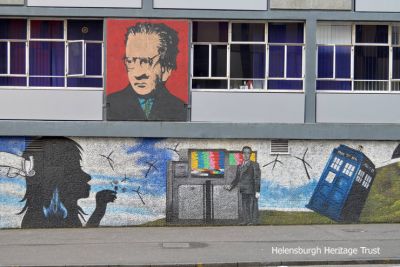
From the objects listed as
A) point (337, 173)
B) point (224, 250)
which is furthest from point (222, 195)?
point (224, 250)

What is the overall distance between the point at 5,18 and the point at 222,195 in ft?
→ 26.1

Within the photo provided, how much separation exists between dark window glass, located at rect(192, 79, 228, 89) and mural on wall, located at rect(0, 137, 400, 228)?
1600 mm

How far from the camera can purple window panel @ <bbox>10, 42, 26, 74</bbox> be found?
1911 centimetres

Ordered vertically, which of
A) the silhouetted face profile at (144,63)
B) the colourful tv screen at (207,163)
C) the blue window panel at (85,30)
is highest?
the blue window panel at (85,30)

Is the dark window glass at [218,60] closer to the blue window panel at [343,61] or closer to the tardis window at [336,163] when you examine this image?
the blue window panel at [343,61]

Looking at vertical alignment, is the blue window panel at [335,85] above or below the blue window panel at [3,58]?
below

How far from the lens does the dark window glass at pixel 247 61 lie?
1941 centimetres

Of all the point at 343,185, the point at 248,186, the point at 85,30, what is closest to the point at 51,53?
the point at 85,30

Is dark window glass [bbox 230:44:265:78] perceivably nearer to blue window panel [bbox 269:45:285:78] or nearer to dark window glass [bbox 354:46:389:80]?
blue window panel [bbox 269:45:285:78]

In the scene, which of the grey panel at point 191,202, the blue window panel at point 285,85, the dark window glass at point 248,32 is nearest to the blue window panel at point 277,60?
the blue window panel at point 285,85

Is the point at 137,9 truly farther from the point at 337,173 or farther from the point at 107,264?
the point at 107,264

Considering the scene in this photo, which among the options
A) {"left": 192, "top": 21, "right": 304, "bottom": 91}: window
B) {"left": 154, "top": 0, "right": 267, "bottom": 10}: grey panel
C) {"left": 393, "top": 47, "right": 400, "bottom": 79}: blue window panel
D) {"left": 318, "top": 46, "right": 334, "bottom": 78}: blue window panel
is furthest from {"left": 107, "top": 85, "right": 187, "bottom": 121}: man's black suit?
{"left": 393, "top": 47, "right": 400, "bottom": 79}: blue window panel

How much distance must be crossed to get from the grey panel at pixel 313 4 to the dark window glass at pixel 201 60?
7.48ft

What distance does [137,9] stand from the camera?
18875 millimetres
